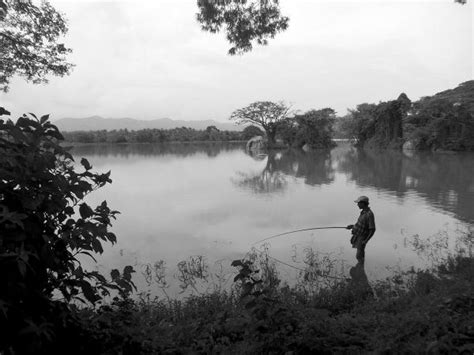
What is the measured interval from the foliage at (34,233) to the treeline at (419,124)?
4603 cm

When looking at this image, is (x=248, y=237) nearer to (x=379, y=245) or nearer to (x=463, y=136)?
(x=379, y=245)

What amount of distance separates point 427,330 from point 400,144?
50069 mm

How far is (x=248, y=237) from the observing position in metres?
9.90

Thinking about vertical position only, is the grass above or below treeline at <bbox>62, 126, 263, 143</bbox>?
below

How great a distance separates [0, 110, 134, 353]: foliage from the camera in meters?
1.67

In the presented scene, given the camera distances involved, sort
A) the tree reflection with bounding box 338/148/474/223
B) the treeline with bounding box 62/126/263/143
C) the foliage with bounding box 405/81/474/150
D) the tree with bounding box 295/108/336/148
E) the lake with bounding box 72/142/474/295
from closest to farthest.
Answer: the lake with bounding box 72/142/474/295, the tree reflection with bounding box 338/148/474/223, the foliage with bounding box 405/81/474/150, the tree with bounding box 295/108/336/148, the treeline with bounding box 62/126/263/143

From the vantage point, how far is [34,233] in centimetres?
Result: 179

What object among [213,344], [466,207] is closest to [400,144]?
[466,207]

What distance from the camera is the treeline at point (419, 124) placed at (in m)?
40.2

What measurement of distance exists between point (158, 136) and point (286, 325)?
85970mm

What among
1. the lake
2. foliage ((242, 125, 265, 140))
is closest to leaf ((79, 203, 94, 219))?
the lake

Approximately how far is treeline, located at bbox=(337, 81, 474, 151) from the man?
130 feet

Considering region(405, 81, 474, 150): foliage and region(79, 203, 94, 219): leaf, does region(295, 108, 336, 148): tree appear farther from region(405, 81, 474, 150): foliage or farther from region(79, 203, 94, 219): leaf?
region(79, 203, 94, 219): leaf

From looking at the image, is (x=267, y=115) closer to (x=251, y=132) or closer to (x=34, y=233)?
(x=251, y=132)
